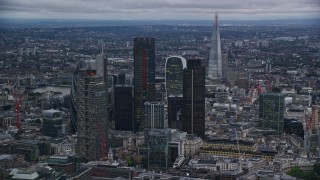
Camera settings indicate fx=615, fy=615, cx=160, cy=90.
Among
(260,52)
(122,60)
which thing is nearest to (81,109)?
(122,60)

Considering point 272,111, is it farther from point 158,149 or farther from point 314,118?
point 158,149

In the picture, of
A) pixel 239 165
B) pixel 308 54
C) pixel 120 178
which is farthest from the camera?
pixel 308 54

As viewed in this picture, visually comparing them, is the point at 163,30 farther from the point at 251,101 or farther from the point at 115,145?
the point at 115,145

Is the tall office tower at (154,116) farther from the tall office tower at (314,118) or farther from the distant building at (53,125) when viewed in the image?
the tall office tower at (314,118)

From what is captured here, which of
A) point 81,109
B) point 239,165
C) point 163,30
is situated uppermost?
point 163,30

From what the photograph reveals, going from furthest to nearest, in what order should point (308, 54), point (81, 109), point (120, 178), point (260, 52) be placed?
point (260, 52) < point (308, 54) < point (81, 109) < point (120, 178)

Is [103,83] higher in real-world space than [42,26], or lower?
lower

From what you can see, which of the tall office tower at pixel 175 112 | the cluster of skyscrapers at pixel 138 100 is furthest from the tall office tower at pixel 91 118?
the tall office tower at pixel 175 112
